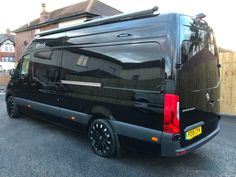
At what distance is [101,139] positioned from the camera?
388 cm

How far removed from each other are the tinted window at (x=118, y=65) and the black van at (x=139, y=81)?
0.04 ft

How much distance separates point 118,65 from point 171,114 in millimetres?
1153

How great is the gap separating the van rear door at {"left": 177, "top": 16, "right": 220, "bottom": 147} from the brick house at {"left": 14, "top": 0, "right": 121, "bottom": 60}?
41.9ft

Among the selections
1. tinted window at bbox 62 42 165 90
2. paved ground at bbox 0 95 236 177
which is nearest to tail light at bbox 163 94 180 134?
tinted window at bbox 62 42 165 90

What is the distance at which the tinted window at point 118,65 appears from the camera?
305cm

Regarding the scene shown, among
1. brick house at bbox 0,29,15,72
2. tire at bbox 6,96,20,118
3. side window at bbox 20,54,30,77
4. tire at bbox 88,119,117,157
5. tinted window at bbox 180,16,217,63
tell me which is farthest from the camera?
brick house at bbox 0,29,15,72

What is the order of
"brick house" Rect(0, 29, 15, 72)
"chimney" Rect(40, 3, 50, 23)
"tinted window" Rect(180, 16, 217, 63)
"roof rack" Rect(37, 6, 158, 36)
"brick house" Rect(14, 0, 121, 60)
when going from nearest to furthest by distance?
"tinted window" Rect(180, 16, 217, 63) < "roof rack" Rect(37, 6, 158, 36) < "brick house" Rect(14, 0, 121, 60) < "chimney" Rect(40, 3, 50, 23) < "brick house" Rect(0, 29, 15, 72)

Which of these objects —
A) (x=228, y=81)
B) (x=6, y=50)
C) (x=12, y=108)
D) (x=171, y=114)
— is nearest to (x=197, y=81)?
(x=171, y=114)

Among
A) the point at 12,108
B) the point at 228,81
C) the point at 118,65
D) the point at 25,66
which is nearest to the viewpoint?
the point at 118,65

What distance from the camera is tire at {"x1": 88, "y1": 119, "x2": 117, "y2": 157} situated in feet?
12.1

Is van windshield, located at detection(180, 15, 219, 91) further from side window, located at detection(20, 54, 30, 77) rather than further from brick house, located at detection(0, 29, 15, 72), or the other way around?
brick house, located at detection(0, 29, 15, 72)

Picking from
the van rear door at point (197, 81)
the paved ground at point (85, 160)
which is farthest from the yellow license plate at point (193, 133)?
the paved ground at point (85, 160)

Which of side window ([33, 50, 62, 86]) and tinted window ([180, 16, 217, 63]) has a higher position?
tinted window ([180, 16, 217, 63])

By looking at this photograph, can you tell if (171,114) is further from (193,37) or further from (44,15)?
(44,15)
